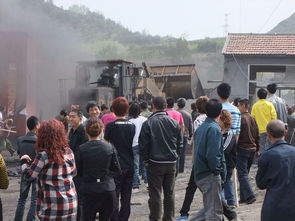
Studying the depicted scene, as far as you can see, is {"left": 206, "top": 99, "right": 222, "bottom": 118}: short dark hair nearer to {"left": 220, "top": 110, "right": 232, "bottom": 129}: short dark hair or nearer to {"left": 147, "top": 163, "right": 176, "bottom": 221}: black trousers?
{"left": 220, "top": 110, "right": 232, "bottom": 129}: short dark hair

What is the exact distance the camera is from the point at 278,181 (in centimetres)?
506

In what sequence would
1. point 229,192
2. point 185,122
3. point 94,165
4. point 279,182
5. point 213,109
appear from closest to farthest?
point 279,182 → point 94,165 → point 213,109 → point 229,192 → point 185,122

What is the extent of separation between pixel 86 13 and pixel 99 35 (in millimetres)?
5001

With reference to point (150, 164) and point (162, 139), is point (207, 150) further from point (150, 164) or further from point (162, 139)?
point (150, 164)

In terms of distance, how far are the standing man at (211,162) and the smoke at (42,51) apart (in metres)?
12.2

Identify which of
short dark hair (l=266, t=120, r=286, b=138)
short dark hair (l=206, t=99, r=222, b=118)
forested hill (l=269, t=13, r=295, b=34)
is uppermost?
forested hill (l=269, t=13, r=295, b=34)

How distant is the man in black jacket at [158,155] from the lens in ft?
24.2

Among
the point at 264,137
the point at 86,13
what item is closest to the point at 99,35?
the point at 86,13

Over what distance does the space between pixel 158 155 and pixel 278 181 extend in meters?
2.53

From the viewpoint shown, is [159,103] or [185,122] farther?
[185,122]

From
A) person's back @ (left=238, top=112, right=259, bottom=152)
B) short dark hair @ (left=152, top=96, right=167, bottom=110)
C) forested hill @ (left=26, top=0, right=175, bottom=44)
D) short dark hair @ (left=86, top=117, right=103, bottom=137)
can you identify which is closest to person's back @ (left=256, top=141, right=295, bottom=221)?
short dark hair @ (left=86, top=117, right=103, bottom=137)

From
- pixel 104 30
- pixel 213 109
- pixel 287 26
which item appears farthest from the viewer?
pixel 287 26

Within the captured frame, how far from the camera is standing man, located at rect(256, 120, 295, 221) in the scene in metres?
4.99

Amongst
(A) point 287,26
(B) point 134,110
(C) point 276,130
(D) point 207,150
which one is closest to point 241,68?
(B) point 134,110
